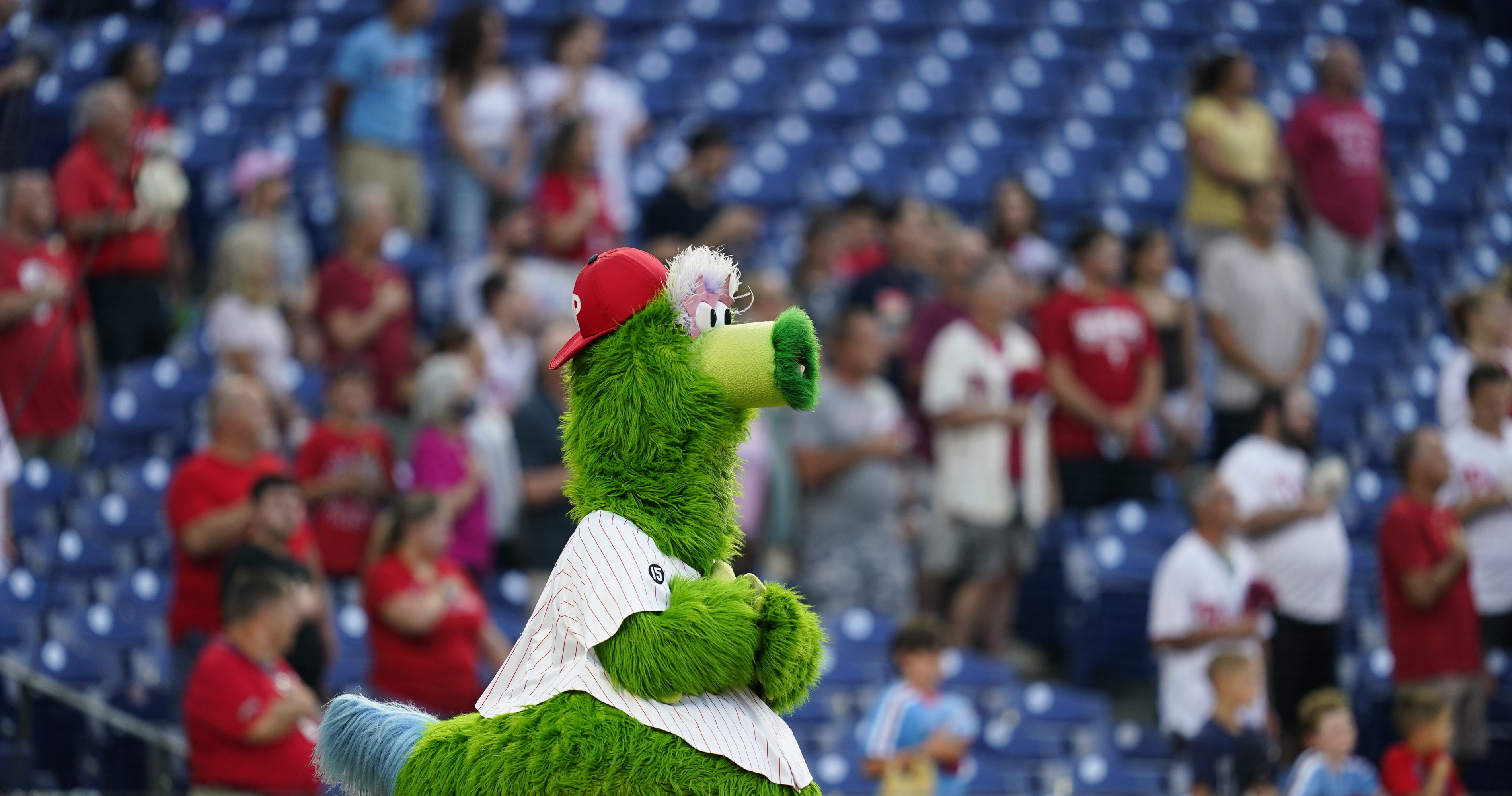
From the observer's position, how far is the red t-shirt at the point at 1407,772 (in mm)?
5289

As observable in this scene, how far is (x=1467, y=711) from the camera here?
6305 millimetres

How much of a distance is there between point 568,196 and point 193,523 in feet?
8.02

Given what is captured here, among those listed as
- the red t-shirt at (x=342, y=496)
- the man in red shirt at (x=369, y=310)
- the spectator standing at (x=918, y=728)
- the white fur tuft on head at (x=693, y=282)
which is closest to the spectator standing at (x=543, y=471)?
the red t-shirt at (x=342, y=496)

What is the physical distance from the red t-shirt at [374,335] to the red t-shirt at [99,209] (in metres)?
0.57

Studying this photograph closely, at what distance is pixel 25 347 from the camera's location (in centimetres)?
549

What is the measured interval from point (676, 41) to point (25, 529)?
4.55 metres

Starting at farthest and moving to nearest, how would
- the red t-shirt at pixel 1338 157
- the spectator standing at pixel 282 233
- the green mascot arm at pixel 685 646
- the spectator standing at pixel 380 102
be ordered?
the red t-shirt at pixel 1338 157
the spectator standing at pixel 380 102
the spectator standing at pixel 282 233
the green mascot arm at pixel 685 646

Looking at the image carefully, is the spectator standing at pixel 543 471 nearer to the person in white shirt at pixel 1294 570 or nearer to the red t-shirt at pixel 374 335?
the red t-shirt at pixel 374 335

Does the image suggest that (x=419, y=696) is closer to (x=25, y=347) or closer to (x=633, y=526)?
(x=25, y=347)

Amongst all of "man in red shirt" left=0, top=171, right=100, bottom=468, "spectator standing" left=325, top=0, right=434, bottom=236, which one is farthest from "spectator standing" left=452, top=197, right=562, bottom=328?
"man in red shirt" left=0, top=171, right=100, bottom=468

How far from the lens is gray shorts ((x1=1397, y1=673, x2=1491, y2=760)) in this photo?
20.4ft

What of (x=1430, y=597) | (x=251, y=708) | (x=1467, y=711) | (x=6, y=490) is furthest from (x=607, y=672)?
(x=1467, y=711)

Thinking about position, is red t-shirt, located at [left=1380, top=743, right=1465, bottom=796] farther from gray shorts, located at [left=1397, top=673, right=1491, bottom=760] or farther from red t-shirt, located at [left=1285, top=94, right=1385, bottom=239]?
red t-shirt, located at [left=1285, top=94, right=1385, bottom=239]

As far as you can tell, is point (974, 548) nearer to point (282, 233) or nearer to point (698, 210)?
point (698, 210)
